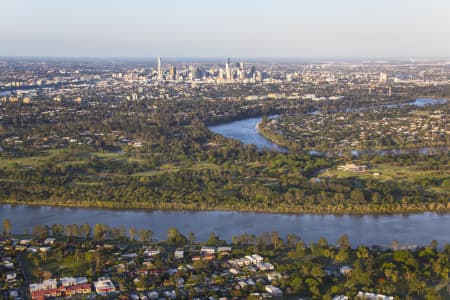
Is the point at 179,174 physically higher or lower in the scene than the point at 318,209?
higher

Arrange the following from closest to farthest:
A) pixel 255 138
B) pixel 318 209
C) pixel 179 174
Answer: pixel 318 209, pixel 179 174, pixel 255 138

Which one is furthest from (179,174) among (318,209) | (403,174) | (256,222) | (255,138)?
(255,138)

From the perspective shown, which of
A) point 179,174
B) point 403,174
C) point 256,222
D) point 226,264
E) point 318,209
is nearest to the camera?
point 226,264

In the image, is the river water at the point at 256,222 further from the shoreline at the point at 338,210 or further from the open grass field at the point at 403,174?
the open grass field at the point at 403,174

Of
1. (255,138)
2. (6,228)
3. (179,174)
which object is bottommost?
(6,228)

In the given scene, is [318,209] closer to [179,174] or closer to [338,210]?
[338,210]

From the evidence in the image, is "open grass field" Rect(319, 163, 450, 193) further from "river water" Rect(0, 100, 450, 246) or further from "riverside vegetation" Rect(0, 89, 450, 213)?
"river water" Rect(0, 100, 450, 246)

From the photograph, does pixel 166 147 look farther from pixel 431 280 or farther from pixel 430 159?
pixel 431 280

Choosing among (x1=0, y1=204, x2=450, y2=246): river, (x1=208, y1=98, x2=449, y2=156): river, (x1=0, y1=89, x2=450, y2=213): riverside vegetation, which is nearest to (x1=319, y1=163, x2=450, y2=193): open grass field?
(x1=0, y1=89, x2=450, y2=213): riverside vegetation

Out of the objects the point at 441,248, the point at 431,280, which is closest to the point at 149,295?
the point at 431,280
